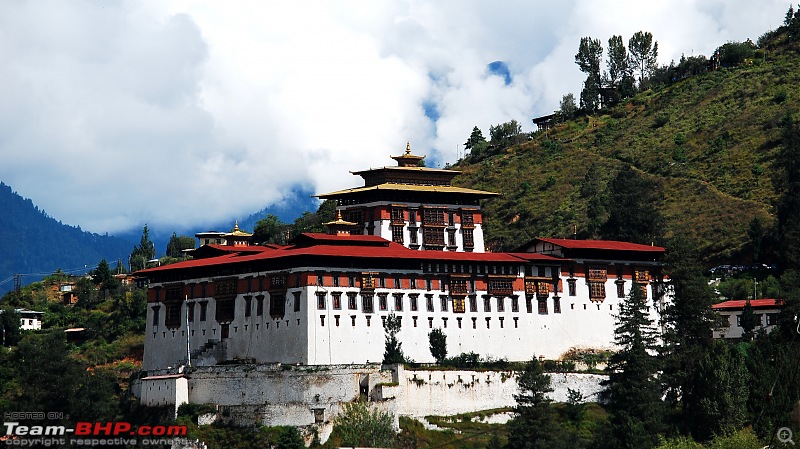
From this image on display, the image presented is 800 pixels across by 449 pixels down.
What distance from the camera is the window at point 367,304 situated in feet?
386

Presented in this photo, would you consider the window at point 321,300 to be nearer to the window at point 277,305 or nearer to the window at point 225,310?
the window at point 277,305

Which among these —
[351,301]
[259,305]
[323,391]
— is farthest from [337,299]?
[323,391]

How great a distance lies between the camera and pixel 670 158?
19038 cm

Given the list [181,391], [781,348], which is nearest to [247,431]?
[181,391]

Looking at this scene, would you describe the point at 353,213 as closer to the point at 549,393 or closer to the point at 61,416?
the point at 549,393

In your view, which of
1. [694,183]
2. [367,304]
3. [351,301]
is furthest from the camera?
[694,183]

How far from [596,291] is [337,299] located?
26.1 m

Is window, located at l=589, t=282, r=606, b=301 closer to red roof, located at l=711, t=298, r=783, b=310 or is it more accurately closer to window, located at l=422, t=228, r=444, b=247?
red roof, located at l=711, t=298, r=783, b=310

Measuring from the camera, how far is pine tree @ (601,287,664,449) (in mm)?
103688

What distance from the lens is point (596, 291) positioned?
129625 millimetres

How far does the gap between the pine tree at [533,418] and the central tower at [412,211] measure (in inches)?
1087

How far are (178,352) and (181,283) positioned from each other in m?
6.08

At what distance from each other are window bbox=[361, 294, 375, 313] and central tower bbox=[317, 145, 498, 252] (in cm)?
1580

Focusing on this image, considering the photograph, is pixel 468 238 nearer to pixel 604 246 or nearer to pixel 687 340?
pixel 604 246
